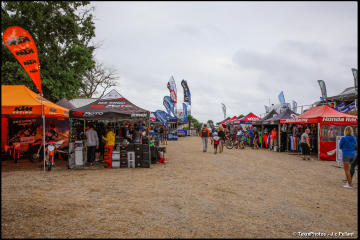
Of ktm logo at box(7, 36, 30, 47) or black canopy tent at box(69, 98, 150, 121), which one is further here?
black canopy tent at box(69, 98, 150, 121)

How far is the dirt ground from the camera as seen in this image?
12.8 feet

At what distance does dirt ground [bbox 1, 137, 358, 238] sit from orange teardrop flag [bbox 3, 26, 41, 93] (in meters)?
3.55

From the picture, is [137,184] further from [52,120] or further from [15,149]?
[52,120]

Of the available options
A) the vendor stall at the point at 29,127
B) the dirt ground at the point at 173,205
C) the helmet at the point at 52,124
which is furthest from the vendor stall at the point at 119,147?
the helmet at the point at 52,124

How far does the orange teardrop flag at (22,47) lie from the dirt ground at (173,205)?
3.55 m

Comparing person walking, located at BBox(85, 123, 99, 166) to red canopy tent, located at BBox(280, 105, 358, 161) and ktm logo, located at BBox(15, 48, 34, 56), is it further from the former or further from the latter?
red canopy tent, located at BBox(280, 105, 358, 161)

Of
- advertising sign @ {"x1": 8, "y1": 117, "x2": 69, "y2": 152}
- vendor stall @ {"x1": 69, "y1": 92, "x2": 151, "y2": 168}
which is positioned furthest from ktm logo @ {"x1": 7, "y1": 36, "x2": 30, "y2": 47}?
advertising sign @ {"x1": 8, "y1": 117, "x2": 69, "y2": 152}

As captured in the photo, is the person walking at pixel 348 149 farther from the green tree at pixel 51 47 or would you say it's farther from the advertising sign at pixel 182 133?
the advertising sign at pixel 182 133

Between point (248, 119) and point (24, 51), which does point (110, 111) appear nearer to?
point (24, 51)

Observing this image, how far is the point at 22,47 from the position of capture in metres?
7.97

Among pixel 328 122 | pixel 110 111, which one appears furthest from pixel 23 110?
pixel 328 122

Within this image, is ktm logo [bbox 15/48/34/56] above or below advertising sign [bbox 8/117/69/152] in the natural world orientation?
above

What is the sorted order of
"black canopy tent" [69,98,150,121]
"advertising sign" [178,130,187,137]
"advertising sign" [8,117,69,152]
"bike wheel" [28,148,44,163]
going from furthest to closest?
"advertising sign" [178,130,187,137] < "advertising sign" [8,117,69,152] < "bike wheel" [28,148,44,163] < "black canopy tent" [69,98,150,121]

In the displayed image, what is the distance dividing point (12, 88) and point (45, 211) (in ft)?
20.5
